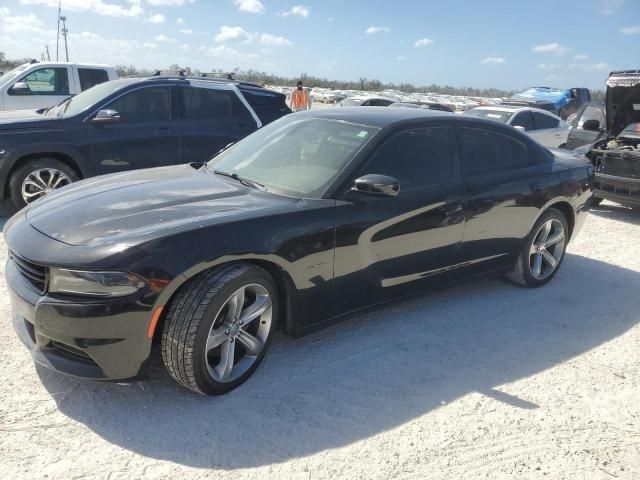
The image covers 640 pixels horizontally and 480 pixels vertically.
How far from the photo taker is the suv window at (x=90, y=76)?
11.0m

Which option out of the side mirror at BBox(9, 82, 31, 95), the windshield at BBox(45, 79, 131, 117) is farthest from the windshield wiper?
the side mirror at BBox(9, 82, 31, 95)

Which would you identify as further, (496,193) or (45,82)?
(45,82)

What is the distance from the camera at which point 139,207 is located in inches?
122

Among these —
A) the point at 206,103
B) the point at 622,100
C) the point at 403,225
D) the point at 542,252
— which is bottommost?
the point at 542,252

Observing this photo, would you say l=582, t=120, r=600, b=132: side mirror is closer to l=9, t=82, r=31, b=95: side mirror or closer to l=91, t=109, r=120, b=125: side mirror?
l=91, t=109, r=120, b=125: side mirror

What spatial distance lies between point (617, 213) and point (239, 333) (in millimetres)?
7585

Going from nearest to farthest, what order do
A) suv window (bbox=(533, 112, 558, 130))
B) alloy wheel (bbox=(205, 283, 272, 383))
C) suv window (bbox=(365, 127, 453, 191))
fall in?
1. alloy wheel (bbox=(205, 283, 272, 383))
2. suv window (bbox=(365, 127, 453, 191))
3. suv window (bbox=(533, 112, 558, 130))

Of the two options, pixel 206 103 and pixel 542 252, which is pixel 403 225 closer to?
pixel 542 252

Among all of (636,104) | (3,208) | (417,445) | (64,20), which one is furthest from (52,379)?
(64,20)

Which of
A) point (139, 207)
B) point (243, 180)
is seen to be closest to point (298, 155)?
point (243, 180)

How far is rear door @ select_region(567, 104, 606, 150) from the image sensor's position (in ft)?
31.8

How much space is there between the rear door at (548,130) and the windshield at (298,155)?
9.28 m

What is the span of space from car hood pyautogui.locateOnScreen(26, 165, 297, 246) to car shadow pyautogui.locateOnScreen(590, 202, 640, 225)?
671 cm

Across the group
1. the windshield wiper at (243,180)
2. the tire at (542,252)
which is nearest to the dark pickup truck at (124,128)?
the windshield wiper at (243,180)
